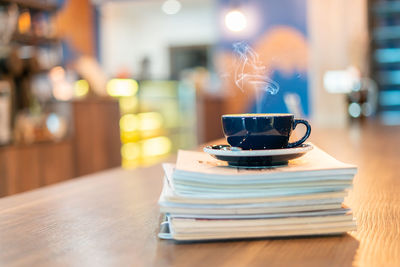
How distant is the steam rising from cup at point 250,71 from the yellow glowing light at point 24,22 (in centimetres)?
360

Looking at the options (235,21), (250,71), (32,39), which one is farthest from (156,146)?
(250,71)

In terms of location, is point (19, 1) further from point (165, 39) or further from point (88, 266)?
point (165, 39)

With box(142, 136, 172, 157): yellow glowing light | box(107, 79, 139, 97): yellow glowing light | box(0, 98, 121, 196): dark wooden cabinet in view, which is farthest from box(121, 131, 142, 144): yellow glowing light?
box(107, 79, 139, 97): yellow glowing light

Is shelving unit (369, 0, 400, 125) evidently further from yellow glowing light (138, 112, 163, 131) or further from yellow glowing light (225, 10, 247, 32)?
yellow glowing light (138, 112, 163, 131)

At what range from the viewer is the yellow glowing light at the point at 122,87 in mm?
5371

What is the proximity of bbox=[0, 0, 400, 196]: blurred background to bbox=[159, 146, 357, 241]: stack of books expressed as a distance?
150mm

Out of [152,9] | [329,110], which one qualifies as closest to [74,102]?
[329,110]

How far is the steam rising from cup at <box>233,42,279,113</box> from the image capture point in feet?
2.14

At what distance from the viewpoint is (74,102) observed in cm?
423

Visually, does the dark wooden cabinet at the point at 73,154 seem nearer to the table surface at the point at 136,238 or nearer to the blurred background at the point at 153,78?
the blurred background at the point at 153,78

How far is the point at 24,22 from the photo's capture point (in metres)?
3.96

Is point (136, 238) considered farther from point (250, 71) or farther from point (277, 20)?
point (277, 20)

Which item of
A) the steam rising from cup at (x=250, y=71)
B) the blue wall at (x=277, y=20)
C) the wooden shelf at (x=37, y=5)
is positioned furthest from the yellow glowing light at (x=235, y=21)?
the steam rising from cup at (x=250, y=71)

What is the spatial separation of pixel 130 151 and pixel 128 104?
18.7 inches
